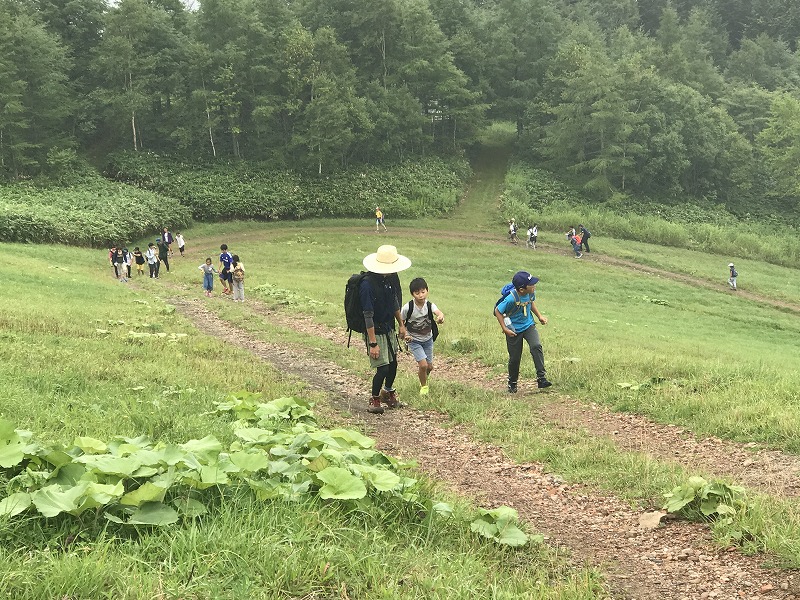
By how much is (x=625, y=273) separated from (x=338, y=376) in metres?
26.4

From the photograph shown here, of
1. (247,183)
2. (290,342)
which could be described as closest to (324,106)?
(247,183)

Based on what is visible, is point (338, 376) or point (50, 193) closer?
point (338, 376)

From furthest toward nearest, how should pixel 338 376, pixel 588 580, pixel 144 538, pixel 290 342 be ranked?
pixel 290 342, pixel 338 376, pixel 588 580, pixel 144 538

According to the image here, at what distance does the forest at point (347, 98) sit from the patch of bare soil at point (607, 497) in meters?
45.2

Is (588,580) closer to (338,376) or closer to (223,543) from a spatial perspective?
(223,543)

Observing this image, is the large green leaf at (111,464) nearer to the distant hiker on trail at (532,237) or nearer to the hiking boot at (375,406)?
the hiking boot at (375,406)

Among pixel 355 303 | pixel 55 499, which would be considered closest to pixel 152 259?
pixel 355 303

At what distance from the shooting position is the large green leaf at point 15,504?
296cm

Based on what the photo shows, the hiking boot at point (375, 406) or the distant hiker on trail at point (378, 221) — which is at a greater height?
the distant hiker on trail at point (378, 221)

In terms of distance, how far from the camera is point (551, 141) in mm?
59438

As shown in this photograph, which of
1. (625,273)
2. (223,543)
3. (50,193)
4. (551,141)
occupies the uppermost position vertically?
(551,141)

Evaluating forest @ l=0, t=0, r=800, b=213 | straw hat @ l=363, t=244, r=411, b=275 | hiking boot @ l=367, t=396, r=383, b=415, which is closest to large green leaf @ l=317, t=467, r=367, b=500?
straw hat @ l=363, t=244, r=411, b=275

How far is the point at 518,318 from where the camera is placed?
9.90 meters

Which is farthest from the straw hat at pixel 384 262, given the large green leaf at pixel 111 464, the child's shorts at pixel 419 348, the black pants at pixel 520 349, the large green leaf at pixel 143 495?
the large green leaf at pixel 143 495
